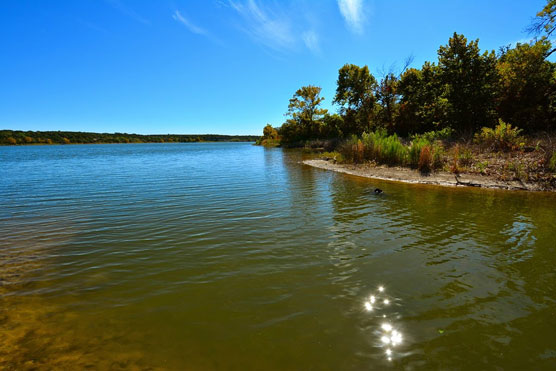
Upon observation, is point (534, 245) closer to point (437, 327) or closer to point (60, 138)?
point (437, 327)

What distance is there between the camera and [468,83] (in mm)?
23297

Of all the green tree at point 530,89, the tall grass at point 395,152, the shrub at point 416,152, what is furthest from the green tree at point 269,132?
the shrub at point 416,152

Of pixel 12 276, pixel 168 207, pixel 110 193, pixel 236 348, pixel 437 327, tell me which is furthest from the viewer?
pixel 110 193

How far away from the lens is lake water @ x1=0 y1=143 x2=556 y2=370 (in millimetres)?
3158

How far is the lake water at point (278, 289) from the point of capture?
10.4ft

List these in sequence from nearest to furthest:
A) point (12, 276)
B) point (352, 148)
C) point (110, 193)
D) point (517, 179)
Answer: point (12, 276), point (110, 193), point (517, 179), point (352, 148)

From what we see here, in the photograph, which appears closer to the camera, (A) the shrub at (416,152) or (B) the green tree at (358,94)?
(A) the shrub at (416,152)

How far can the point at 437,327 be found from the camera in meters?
3.57

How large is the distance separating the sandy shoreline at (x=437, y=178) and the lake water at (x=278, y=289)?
4886 mm

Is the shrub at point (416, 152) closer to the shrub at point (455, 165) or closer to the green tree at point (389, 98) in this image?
the shrub at point (455, 165)

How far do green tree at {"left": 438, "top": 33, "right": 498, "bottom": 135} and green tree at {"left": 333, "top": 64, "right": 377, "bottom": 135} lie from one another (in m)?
16.1

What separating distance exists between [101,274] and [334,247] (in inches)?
205

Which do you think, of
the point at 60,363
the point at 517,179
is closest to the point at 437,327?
the point at 60,363

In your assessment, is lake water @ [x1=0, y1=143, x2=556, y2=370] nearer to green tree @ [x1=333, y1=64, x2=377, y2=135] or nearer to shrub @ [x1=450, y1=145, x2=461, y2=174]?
shrub @ [x1=450, y1=145, x2=461, y2=174]
